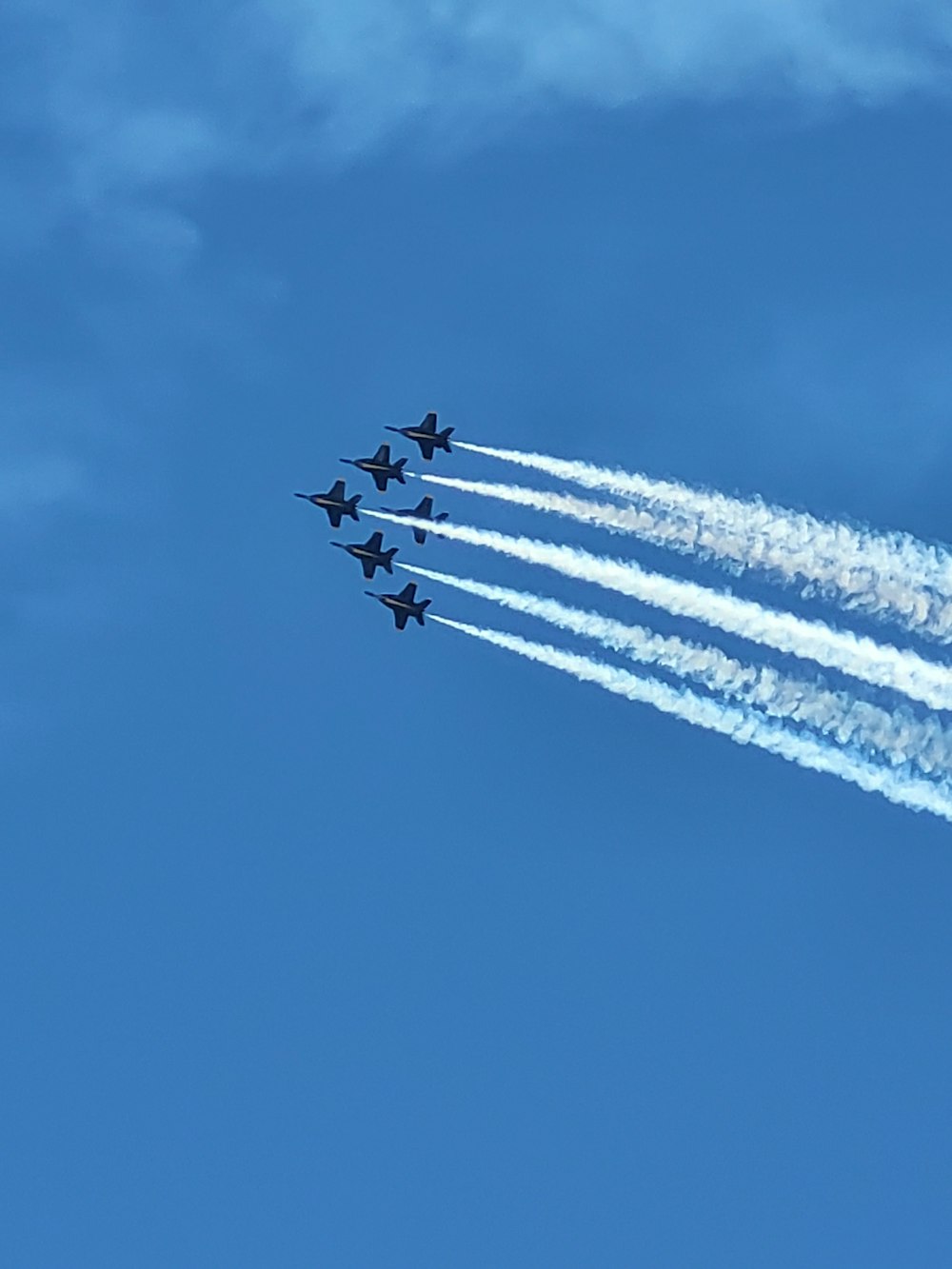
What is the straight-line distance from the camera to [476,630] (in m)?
89.1

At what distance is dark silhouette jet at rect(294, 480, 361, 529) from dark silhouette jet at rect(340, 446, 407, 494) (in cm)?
128

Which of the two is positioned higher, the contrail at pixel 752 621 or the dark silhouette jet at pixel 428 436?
the dark silhouette jet at pixel 428 436

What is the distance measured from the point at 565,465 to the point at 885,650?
17.3 metres

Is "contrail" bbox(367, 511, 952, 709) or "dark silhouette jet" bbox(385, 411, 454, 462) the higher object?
"dark silhouette jet" bbox(385, 411, 454, 462)

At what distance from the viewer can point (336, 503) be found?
329 ft

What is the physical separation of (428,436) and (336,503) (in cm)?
498

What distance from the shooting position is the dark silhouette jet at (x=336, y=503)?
10025cm

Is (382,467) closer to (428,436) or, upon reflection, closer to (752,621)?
(428,436)

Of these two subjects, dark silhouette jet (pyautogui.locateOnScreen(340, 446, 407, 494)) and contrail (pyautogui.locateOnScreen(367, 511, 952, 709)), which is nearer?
contrail (pyautogui.locateOnScreen(367, 511, 952, 709))

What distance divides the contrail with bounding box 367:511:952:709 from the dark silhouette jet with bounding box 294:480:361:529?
7.39 m

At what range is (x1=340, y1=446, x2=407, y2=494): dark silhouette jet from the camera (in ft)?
330

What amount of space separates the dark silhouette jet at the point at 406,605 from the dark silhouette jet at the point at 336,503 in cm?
474

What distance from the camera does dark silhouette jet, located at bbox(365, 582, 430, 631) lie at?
97188 millimetres

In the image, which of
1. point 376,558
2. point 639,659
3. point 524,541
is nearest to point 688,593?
point 639,659
